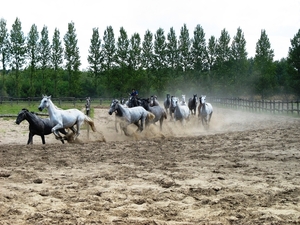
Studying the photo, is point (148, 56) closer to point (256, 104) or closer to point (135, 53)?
point (135, 53)

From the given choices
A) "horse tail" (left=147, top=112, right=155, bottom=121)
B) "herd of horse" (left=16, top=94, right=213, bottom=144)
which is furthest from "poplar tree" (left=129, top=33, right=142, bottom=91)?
"horse tail" (left=147, top=112, right=155, bottom=121)

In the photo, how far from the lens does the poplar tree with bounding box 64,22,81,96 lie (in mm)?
55062

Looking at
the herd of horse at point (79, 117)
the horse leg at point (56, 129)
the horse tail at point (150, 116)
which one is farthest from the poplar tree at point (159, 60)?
the horse leg at point (56, 129)

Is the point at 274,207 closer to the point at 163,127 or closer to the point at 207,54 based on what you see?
the point at 163,127

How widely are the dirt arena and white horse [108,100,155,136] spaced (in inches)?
149

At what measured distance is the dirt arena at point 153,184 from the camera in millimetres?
5305

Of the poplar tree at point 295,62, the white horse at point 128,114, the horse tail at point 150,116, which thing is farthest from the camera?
the poplar tree at point 295,62

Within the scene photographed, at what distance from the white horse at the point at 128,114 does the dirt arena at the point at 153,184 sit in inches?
149

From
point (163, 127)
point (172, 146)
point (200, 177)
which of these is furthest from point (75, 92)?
point (200, 177)

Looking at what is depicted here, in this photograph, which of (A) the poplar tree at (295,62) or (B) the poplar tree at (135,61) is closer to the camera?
(A) the poplar tree at (295,62)

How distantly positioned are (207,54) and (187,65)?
3.40m

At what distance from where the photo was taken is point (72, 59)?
5525 cm

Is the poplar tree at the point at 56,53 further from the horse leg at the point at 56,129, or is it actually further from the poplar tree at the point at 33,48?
the horse leg at the point at 56,129

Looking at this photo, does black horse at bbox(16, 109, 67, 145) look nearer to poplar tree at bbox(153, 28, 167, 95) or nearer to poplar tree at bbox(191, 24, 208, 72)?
poplar tree at bbox(153, 28, 167, 95)
